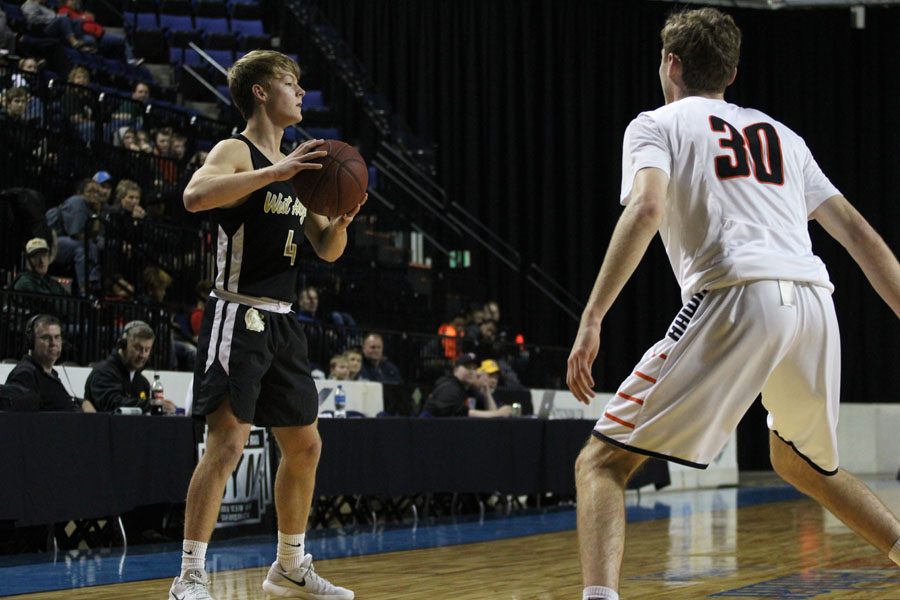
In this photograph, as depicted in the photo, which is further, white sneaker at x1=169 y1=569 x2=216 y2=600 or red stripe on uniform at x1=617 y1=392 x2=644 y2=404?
white sneaker at x1=169 y1=569 x2=216 y2=600

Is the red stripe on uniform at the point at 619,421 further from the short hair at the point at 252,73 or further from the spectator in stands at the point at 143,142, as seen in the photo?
the spectator in stands at the point at 143,142

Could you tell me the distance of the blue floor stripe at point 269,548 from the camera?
600cm

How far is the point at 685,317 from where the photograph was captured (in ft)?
11.2

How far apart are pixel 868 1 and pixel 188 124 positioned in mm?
11542

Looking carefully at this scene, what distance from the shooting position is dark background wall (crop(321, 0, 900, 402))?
2048cm

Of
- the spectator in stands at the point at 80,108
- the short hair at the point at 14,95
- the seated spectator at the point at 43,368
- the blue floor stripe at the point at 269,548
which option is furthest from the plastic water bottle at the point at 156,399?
the spectator in stands at the point at 80,108

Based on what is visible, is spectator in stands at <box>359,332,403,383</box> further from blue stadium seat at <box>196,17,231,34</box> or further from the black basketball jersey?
blue stadium seat at <box>196,17,231,34</box>

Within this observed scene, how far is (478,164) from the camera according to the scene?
2052 centimetres

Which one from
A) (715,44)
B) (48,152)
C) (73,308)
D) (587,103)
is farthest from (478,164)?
(715,44)

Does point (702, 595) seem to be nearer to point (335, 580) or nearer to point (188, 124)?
point (335, 580)

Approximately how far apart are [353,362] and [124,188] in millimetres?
2569

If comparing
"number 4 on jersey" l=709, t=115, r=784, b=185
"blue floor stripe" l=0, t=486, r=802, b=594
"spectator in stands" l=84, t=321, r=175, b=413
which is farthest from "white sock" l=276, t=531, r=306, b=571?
"spectator in stands" l=84, t=321, r=175, b=413

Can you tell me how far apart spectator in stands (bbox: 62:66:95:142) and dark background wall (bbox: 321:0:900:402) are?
8.62m

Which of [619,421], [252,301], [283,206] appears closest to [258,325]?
[252,301]
